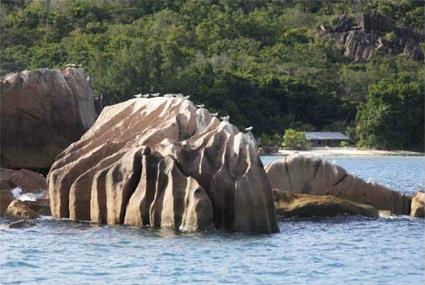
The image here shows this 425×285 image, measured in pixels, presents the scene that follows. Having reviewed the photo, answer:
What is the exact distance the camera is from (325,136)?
285 ft

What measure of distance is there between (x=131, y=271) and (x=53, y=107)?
15629mm

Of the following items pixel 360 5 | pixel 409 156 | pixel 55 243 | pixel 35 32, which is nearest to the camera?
pixel 55 243

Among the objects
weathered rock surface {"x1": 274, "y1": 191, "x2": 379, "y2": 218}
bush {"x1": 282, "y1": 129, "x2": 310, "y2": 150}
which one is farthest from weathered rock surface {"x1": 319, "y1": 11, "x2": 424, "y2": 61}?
weathered rock surface {"x1": 274, "y1": 191, "x2": 379, "y2": 218}

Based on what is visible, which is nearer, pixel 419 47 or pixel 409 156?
pixel 409 156

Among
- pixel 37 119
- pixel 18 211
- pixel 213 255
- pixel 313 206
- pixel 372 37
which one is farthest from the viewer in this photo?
pixel 372 37

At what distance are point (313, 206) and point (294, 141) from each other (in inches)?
2015

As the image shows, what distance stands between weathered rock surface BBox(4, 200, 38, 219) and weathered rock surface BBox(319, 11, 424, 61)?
101851mm

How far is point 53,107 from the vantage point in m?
36.3

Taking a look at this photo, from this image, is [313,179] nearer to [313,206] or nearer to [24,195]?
[313,206]

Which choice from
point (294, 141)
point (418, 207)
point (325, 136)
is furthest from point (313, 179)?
point (325, 136)

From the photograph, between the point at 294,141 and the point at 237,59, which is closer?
the point at 294,141

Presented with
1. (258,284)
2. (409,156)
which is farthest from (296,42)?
(258,284)

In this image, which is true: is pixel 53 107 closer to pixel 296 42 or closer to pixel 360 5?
pixel 296 42

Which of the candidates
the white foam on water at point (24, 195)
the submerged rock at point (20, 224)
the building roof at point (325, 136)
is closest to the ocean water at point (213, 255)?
the submerged rock at point (20, 224)
